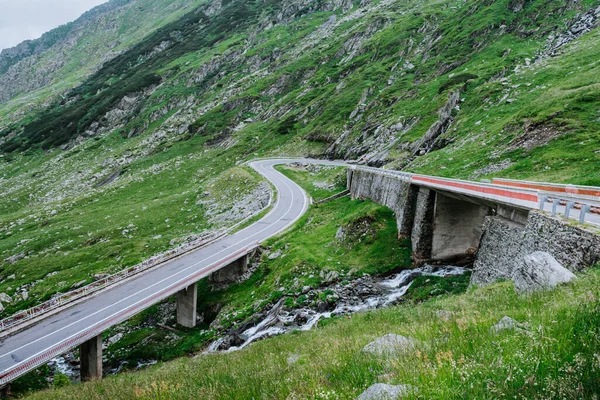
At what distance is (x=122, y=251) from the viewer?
45344mm

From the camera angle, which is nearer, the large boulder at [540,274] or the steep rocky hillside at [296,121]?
the large boulder at [540,274]

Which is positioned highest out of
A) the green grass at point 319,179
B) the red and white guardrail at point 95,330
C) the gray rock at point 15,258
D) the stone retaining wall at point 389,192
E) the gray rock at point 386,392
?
Answer: the gray rock at point 386,392

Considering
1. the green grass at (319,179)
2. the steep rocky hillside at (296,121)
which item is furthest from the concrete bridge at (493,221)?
the green grass at (319,179)

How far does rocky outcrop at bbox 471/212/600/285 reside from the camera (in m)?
11.3

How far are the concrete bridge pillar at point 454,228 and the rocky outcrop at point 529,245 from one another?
6.32 m

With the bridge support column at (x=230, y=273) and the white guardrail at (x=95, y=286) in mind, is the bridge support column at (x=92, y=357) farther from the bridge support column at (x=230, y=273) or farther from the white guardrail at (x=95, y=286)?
the bridge support column at (x=230, y=273)

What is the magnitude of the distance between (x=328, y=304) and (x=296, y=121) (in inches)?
3608

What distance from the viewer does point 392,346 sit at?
6.95 metres

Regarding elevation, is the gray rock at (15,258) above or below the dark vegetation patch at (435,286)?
above

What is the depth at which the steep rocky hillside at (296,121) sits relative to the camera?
40344mm

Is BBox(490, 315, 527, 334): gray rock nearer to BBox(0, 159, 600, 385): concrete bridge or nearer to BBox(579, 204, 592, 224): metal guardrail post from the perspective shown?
BBox(0, 159, 600, 385): concrete bridge

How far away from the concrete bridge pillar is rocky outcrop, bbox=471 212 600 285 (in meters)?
Answer: 6.32

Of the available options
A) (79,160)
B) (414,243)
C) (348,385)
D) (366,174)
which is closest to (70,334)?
(348,385)

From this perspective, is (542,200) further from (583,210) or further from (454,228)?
(454,228)
